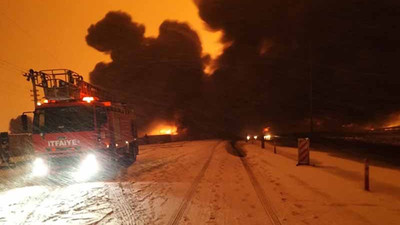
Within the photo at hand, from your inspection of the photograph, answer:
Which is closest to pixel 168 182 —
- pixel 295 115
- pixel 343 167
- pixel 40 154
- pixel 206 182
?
pixel 206 182

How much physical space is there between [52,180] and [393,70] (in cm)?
5806

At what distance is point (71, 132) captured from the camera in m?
14.9

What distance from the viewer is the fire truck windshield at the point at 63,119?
49.1 ft

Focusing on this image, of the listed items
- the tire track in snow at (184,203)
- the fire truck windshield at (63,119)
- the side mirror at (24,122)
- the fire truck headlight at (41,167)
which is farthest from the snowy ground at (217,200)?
the side mirror at (24,122)

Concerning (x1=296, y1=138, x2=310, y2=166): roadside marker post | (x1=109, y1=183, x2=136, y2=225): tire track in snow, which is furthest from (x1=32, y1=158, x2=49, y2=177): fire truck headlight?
(x1=296, y1=138, x2=310, y2=166): roadside marker post

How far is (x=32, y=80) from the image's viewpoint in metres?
30.8

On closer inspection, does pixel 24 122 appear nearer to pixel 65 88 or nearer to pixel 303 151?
pixel 65 88

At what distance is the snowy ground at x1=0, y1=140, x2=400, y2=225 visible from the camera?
290 inches

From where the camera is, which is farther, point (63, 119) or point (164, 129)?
point (164, 129)

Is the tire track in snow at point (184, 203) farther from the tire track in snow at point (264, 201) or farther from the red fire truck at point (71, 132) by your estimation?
the red fire truck at point (71, 132)

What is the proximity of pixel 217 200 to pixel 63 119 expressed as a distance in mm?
8717

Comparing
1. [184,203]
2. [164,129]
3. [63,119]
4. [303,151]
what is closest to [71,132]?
[63,119]

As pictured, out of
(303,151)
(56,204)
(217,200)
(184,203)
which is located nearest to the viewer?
(184,203)

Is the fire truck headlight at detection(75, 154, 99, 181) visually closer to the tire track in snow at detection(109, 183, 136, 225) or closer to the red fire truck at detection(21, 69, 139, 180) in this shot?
the red fire truck at detection(21, 69, 139, 180)
